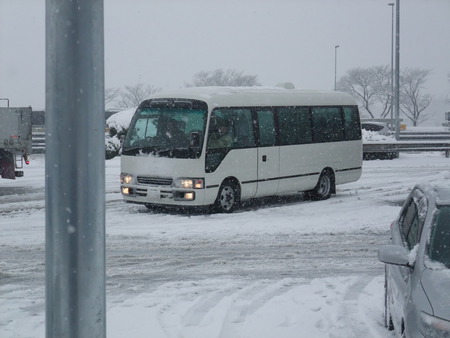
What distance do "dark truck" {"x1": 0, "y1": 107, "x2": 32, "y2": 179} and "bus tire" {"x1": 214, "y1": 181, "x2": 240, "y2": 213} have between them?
20.9 feet

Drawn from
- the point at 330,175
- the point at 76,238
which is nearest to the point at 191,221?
the point at 330,175

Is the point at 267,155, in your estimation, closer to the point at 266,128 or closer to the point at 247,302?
the point at 266,128

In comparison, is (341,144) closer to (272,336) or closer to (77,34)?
(272,336)

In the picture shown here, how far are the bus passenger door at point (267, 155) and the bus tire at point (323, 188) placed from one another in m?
1.85

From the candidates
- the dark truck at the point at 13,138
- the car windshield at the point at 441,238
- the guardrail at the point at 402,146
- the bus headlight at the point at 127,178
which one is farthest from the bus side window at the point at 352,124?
the car windshield at the point at 441,238

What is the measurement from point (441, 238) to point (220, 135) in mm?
10557

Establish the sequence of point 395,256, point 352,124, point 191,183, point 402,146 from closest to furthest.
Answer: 1. point 395,256
2. point 191,183
3. point 352,124
4. point 402,146

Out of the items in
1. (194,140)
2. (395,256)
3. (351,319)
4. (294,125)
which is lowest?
(351,319)

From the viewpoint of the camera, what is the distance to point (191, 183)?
15547 millimetres

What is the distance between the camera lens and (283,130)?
59.5 feet

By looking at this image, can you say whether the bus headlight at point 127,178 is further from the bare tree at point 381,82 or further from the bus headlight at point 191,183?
the bare tree at point 381,82

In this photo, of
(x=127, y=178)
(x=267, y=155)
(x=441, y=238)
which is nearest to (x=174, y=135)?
(x=127, y=178)

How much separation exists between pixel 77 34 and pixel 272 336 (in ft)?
17.4

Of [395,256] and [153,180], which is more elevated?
[153,180]
